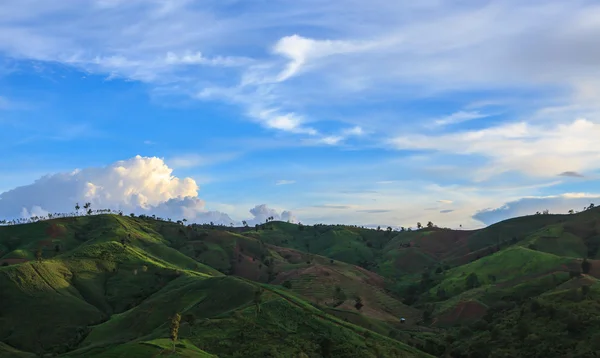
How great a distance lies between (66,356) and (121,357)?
91.7ft

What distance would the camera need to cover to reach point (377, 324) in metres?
200

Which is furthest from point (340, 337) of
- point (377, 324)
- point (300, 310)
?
point (377, 324)

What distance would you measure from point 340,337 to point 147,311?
8135 cm

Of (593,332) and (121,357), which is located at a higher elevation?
(121,357)

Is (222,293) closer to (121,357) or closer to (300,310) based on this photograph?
(300,310)

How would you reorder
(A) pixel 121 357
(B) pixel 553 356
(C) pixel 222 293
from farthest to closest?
(C) pixel 222 293 → (B) pixel 553 356 → (A) pixel 121 357

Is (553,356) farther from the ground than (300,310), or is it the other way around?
(300,310)

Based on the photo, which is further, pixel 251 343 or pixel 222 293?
pixel 222 293

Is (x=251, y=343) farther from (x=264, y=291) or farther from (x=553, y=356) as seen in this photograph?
(x=553, y=356)

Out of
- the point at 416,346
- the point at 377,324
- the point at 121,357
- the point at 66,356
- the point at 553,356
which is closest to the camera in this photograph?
the point at 121,357

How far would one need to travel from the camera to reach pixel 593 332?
483 ft

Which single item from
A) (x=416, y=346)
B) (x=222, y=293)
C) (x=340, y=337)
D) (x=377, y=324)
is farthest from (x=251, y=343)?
(x=377, y=324)

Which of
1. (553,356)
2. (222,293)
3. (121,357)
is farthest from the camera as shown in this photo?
(222,293)

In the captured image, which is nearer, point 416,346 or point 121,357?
point 121,357
